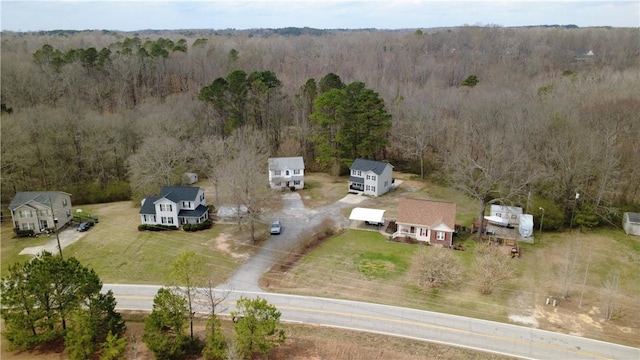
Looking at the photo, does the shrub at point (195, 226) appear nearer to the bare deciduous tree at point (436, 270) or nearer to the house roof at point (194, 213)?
the house roof at point (194, 213)

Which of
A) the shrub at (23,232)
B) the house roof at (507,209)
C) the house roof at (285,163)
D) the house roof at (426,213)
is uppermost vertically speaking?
the house roof at (285,163)

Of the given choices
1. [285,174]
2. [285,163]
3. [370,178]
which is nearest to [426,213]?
[370,178]

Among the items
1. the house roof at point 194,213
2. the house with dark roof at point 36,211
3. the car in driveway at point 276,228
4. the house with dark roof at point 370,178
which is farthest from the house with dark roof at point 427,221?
the house with dark roof at point 36,211

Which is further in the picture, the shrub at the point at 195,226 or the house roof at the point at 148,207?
the house roof at the point at 148,207

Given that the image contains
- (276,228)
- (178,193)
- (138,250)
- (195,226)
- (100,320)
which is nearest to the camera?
(100,320)

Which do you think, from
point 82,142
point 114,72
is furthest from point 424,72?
point 82,142

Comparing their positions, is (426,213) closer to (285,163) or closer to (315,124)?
(285,163)

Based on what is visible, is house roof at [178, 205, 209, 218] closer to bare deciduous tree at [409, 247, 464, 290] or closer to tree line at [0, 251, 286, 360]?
tree line at [0, 251, 286, 360]
